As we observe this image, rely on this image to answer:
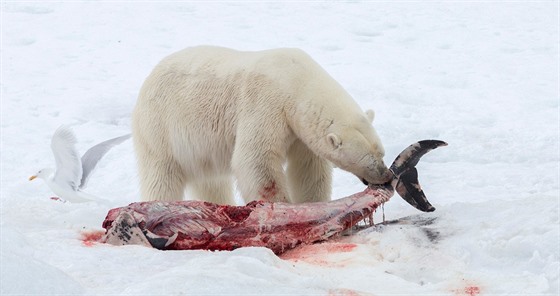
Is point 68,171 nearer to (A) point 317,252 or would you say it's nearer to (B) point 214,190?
(B) point 214,190

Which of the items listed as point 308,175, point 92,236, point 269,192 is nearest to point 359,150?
point 269,192

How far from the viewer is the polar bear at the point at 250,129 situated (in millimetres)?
5484

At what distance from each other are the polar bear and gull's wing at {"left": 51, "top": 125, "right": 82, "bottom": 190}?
818mm

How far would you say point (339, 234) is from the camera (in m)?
4.78

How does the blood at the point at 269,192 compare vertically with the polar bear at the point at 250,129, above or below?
below

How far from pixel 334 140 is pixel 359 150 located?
0.18 metres

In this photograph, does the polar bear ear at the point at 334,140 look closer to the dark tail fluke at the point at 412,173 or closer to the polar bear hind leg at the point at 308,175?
the dark tail fluke at the point at 412,173

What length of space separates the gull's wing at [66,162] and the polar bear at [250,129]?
82 centimetres

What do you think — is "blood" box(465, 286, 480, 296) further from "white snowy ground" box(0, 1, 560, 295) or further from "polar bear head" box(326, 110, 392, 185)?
"polar bear head" box(326, 110, 392, 185)

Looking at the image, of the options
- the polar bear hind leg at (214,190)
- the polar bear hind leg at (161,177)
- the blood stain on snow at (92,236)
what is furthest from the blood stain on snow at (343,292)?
the polar bear hind leg at (214,190)

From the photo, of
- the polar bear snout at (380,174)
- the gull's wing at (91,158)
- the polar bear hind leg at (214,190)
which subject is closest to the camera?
the polar bear snout at (380,174)

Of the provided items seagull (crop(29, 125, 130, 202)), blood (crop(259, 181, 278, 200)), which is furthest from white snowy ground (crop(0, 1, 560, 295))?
blood (crop(259, 181, 278, 200))

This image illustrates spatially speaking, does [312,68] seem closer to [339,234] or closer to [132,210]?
[339,234]

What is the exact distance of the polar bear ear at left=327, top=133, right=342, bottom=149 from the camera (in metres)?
5.36
